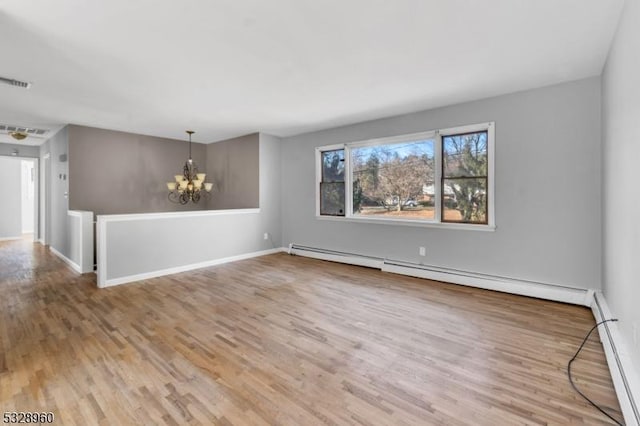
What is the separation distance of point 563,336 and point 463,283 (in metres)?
1.55

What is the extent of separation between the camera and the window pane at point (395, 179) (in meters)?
4.71

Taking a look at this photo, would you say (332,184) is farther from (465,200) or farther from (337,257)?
(465,200)

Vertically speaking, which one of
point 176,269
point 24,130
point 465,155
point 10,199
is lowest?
point 176,269

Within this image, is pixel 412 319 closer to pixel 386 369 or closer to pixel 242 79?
pixel 386 369

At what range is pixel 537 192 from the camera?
12.1 feet

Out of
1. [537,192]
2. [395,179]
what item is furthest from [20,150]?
[537,192]

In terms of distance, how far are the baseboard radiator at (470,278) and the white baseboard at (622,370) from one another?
0.79 meters

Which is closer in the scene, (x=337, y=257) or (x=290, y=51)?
(x=290, y=51)

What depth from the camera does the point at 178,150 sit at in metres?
7.10

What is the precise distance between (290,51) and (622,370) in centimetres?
342

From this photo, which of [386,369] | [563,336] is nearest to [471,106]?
[563,336]

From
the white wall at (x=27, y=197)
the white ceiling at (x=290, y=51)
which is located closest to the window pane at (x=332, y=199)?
the white ceiling at (x=290, y=51)

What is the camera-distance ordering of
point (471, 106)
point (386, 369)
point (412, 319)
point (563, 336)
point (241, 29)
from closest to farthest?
point (386, 369) < point (241, 29) < point (563, 336) < point (412, 319) < point (471, 106)

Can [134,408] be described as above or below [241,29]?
below
